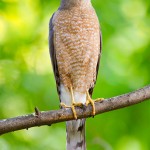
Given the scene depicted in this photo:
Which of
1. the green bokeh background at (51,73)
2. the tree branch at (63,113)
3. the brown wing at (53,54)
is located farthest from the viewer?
the green bokeh background at (51,73)

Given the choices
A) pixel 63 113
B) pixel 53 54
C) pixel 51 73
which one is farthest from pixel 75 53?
pixel 63 113

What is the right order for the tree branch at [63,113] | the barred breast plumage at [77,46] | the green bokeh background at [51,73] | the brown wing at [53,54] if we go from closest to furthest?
the tree branch at [63,113] < the barred breast plumage at [77,46] < the brown wing at [53,54] < the green bokeh background at [51,73]

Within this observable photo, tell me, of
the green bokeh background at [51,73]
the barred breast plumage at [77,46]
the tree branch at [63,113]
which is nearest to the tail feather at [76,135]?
the green bokeh background at [51,73]

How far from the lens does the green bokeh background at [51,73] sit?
18.1 feet

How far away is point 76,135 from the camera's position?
17.7ft

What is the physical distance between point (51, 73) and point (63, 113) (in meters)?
1.95

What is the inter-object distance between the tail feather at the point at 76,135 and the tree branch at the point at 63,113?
100 cm

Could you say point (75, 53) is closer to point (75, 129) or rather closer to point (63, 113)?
point (75, 129)

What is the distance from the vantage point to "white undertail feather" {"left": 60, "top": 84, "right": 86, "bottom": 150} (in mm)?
5332

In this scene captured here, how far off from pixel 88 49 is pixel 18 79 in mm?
931

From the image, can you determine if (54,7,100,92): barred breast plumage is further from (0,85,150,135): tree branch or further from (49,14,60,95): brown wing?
(0,85,150,135): tree branch

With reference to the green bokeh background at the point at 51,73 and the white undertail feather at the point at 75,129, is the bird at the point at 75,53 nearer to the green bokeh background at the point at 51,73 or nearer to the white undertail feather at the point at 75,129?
the white undertail feather at the point at 75,129

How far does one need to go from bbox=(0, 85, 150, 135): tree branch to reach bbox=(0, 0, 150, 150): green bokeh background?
101 cm

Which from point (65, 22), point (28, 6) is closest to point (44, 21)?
point (28, 6)
